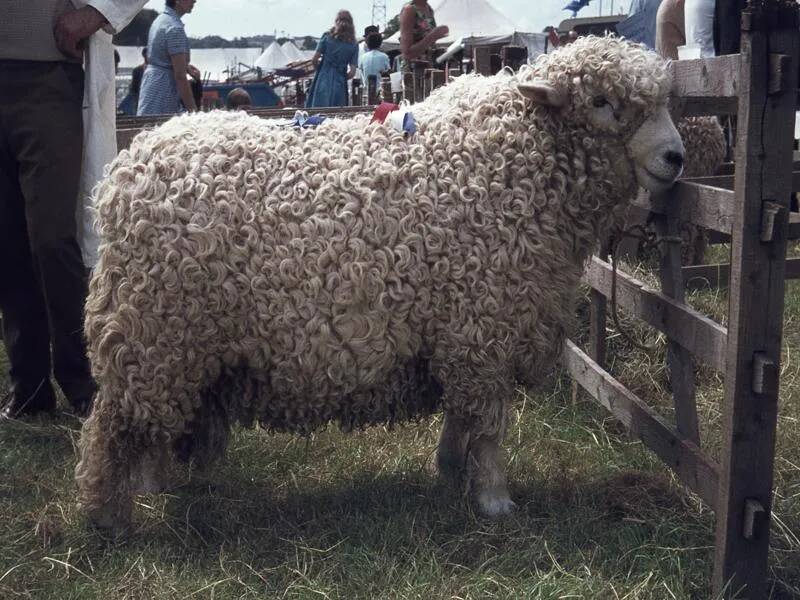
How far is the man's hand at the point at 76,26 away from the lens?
12.5 feet

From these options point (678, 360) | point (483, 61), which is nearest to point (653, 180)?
point (678, 360)

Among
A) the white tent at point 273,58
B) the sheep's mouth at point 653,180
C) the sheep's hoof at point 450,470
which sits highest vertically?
the white tent at point 273,58

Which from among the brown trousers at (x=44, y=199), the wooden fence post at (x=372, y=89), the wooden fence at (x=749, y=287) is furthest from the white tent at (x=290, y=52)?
the wooden fence at (x=749, y=287)

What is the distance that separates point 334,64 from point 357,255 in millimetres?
7112

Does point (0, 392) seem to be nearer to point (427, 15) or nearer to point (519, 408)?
point (519, 408)

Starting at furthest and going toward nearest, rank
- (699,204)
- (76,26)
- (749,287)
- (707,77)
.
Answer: (76,26)
(699,204)
(707,77)
(749,287)

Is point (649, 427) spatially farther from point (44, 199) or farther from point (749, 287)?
point (44, 199)

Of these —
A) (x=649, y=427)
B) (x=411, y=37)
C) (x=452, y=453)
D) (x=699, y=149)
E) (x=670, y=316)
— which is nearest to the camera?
(x=670, y=316)

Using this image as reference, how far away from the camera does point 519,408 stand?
14.4 feet

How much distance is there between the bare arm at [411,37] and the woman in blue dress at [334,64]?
119 cm

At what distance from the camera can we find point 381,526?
10.7 ft

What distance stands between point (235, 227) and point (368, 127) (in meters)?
0.58

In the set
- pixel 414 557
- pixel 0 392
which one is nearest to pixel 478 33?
pixel 0 392

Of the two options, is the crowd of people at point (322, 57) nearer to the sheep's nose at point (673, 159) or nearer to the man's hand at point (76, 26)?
the man's hand at point (76, 26)
